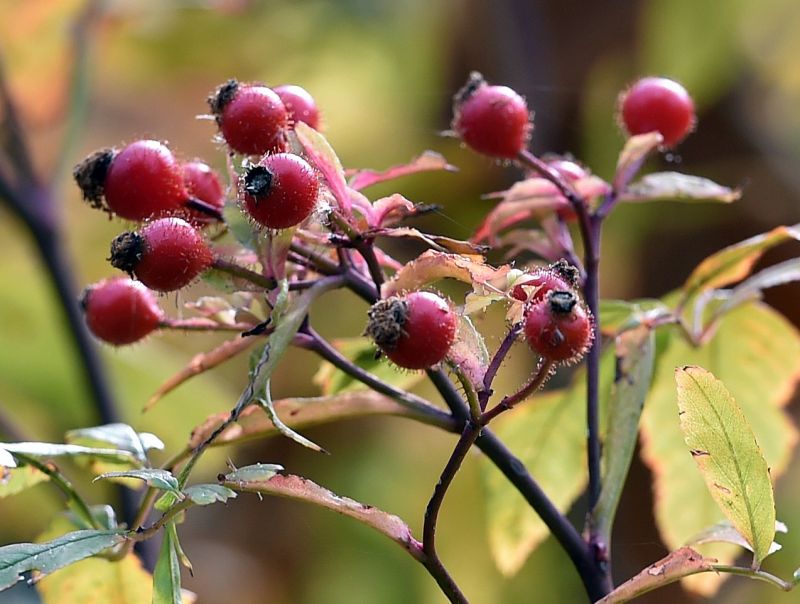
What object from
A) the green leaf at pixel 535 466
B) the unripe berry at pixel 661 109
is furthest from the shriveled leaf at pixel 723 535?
the unripe berry at pixel 661 109

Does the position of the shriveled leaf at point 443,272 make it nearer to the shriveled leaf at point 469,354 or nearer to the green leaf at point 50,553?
the shriveled leaf at point 469,354

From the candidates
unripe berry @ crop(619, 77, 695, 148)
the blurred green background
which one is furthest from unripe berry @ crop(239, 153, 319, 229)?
the blurred green background

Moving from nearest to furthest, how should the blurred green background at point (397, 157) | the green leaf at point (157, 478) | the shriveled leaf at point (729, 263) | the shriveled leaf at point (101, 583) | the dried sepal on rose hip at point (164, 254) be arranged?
1. the green leaf at point (157, 478)
2. the dried sepal on rose hip at point (164, 254)
3. the shriveled leaf at point (101, 583)
4. the shriveled leaf at point (729, 263)
5. the blurred green background at point (397, 157)

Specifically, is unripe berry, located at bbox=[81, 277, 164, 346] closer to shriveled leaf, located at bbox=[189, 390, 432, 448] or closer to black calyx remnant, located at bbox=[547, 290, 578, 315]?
shriveled leaf, located at bbox=[189, 390, 432, 448]

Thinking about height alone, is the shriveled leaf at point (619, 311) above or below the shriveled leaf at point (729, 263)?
below

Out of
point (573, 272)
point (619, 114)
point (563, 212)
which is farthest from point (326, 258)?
point (619, 114)
